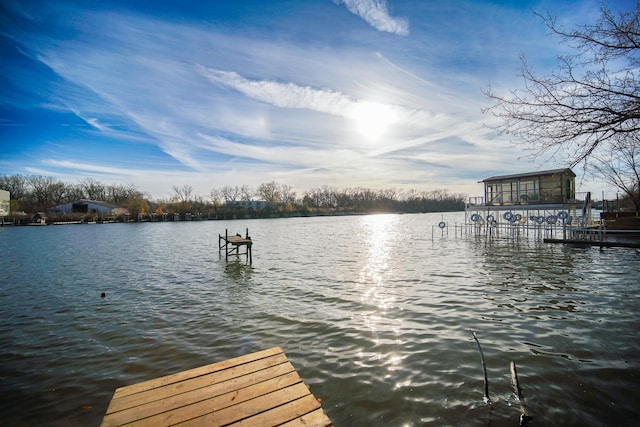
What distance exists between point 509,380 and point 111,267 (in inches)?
782

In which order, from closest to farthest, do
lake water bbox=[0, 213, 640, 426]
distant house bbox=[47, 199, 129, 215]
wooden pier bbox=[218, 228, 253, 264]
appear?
A: lake water bbox=[0, 213, 640, 426]
wooden pier bbox=[218, 228, 253, 264]
distant house bbox=[47, 199, 129, 215]

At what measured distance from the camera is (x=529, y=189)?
30312 mm

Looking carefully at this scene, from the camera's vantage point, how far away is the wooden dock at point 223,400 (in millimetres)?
2932

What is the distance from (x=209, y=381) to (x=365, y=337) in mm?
4348

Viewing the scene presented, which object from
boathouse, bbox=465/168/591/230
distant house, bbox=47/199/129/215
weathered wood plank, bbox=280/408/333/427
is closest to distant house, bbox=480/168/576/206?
boathouse, bbox=465/168/591/230

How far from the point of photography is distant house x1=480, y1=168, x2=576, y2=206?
28.3m

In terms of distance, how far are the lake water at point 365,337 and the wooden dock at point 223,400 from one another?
60.0 inches

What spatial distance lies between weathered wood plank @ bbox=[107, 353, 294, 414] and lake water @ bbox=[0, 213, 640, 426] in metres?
1.38

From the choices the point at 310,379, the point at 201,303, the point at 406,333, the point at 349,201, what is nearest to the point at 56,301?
the point at 201,303

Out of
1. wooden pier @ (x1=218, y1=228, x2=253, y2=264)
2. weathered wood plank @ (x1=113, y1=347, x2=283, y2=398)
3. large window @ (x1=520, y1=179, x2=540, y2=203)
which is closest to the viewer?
weathered wood plank @ (x1=113, y1=347, x2=283, y2=398)

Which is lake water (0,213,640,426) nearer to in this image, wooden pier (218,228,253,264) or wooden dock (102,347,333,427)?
wooden dock (102,347,333,427)

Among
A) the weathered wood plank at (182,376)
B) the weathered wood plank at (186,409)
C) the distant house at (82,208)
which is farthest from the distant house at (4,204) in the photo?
the weathered wood plank at (186,409)

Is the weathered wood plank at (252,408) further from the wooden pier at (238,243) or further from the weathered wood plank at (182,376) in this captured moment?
the wooden pier at (238,243)

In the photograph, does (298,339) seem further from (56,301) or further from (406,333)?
(56,301)
